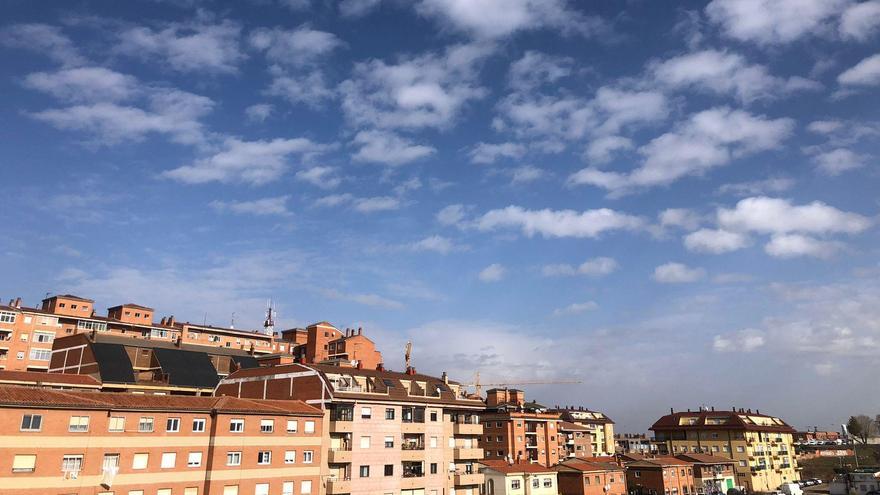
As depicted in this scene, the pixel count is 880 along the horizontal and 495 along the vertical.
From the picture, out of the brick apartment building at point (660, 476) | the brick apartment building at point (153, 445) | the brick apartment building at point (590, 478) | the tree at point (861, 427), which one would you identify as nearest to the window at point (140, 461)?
the brick apartment building at point (153, 445)

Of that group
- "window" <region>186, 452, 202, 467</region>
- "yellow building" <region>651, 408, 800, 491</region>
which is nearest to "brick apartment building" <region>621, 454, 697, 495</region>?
"yellow building" <region>651, 408, 800, 491</region>

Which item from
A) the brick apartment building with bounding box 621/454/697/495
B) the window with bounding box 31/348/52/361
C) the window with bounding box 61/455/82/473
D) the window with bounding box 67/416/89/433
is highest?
the window with bounding box 31/348/52/361

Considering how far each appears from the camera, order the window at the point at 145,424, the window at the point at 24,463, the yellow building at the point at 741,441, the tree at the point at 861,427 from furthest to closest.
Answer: the tree at the point at 861,427, the yellow building at the point at 741,441, the window at the point at 145,424, the window at the point at 24,463

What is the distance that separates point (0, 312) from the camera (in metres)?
101

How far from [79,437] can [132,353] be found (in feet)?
160

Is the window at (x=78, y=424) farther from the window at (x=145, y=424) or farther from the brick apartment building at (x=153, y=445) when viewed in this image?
the window at (x=145, y=424)

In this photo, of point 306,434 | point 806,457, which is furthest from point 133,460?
point 806,457

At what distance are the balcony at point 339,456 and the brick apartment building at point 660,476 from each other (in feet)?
195

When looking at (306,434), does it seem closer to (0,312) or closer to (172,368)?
(172,368)

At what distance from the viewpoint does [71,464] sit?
4484 cm

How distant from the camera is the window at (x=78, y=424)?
149 feet

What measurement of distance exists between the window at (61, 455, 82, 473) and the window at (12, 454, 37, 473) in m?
1.81

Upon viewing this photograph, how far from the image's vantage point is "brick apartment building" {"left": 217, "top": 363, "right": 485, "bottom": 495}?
2431 inches

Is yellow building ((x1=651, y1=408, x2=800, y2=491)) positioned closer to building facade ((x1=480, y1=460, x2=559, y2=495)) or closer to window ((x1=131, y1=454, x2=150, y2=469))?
building facade ((x1=480, y1=460, x2=559, y2=495))
